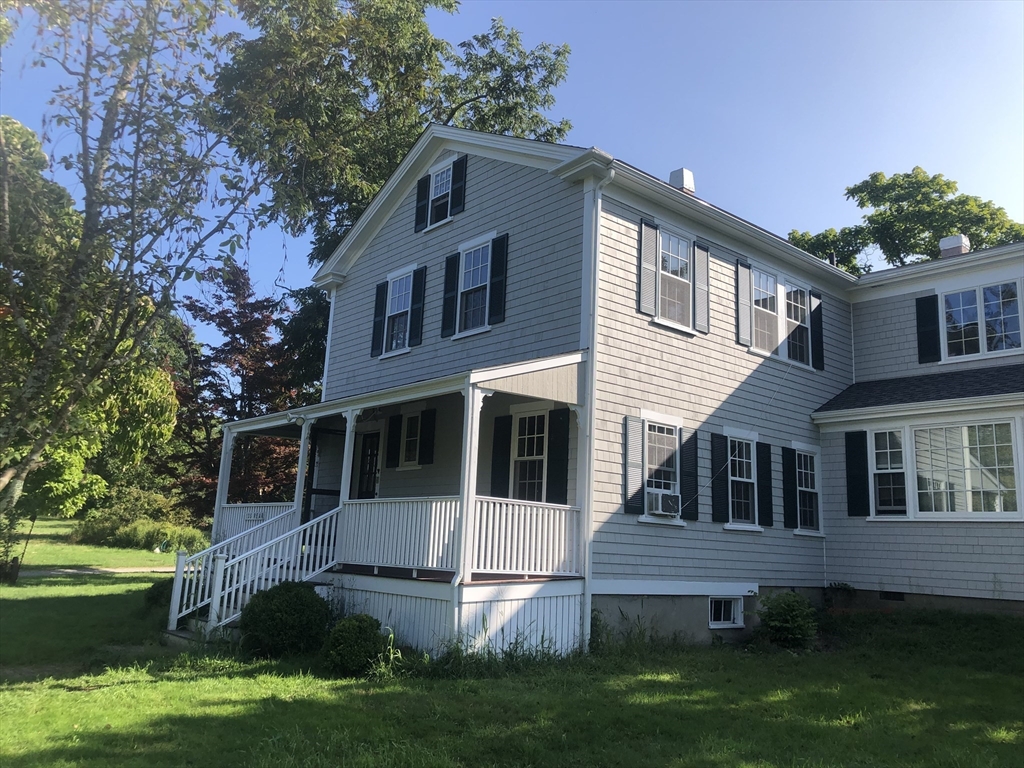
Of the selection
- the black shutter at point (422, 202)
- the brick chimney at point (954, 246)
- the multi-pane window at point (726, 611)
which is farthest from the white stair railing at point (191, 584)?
the brick chimney at point (954, 246)

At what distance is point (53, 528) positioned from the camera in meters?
40.7

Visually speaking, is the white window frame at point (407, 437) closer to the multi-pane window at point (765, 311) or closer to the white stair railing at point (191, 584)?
the white stair railing at point (191, 584)

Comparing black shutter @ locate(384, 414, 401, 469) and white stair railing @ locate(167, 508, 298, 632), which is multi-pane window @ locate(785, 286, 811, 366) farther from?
white stair railing @ locate(167, 508, 298, 632)

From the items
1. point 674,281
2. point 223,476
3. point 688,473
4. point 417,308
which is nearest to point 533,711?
point 688,473

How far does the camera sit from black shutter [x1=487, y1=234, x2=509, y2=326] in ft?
42.0

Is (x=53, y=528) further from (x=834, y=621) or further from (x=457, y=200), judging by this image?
(x=834, y=621)

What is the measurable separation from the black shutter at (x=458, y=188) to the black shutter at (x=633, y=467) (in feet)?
17.4

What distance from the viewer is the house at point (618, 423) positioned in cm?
1052

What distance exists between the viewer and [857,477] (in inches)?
567

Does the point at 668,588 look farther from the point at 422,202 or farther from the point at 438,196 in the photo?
the point at 422,202

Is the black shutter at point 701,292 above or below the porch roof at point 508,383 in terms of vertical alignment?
above

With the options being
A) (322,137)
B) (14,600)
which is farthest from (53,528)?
(322,137)

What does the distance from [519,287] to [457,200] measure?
A: 278 cm

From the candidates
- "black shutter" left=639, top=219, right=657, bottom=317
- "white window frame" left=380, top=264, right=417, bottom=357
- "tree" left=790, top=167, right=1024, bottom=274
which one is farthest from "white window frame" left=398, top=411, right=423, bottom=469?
"tree" left=790, top=167, right=1024, bottom=274
